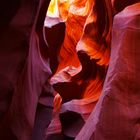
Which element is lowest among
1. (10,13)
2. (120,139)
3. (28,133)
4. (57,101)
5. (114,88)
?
(57,101)

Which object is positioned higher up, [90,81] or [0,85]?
[0,85]

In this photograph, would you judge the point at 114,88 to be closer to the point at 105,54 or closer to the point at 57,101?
the point at 105,54

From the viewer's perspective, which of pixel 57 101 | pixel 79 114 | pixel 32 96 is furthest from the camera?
pixel 57 101

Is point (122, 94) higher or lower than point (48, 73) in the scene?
higher

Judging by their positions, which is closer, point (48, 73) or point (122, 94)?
point (122, 94)

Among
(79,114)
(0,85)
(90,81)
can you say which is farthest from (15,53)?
(90,81)

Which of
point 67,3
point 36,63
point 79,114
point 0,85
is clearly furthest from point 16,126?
point 67,3

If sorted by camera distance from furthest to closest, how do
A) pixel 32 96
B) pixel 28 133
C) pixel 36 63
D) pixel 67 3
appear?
pixel 67 3 → pixel 36 63 → pixel 32 96 → pixel 28 133

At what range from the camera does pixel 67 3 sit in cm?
691

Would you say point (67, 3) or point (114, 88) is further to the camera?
point (67, 3)

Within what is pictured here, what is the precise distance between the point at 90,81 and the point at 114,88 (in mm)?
2897

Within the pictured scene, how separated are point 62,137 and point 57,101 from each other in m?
1.17

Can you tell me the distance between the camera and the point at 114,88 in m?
2.22

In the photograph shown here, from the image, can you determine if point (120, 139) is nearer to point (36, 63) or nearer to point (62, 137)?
point (36, 63)
